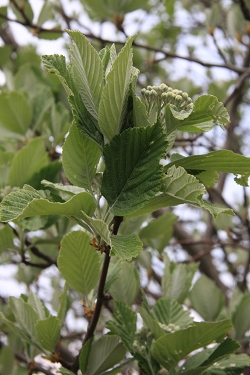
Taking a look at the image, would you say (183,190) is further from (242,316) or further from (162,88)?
(242,316)

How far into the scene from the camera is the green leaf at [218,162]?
0.73 meters

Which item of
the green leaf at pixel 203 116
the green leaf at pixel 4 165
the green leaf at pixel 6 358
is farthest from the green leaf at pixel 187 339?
the green leaf at pixel 6 358

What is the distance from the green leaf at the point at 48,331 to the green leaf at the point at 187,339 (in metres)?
0.20

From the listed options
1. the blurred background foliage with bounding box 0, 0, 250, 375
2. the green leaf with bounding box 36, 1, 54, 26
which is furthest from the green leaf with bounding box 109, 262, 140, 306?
the green leaf with bounding box 36, 1, 54, 26

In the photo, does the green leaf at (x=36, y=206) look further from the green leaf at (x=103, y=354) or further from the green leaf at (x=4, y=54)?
the green leaf at (x=4, y=54)

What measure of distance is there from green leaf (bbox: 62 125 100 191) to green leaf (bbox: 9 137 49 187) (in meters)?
0.45

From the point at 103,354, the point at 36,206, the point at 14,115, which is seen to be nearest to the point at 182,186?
the point at 36,206

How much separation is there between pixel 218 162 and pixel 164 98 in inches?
5.1

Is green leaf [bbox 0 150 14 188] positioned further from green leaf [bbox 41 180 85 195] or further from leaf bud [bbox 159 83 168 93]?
leaf bud [bbox 159 83 168 93]

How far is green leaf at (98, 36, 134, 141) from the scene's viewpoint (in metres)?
0.70

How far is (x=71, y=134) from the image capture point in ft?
2.58

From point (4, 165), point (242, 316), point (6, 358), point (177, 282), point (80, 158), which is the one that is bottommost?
point (6, 358)

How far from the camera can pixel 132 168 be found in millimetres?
735

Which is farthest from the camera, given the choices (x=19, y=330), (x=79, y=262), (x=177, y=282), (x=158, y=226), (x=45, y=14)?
(x=45, y=14)
